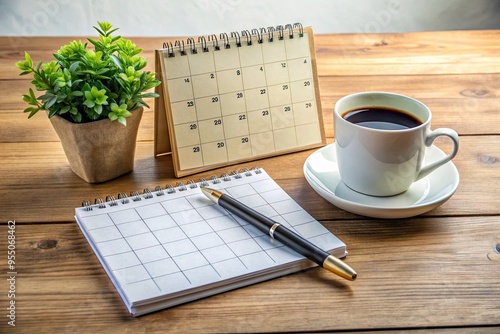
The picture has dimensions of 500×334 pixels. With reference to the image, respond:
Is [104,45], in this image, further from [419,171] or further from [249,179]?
[419,171]

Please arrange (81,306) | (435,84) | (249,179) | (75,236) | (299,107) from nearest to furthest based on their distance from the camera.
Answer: (81,306) < (75,236) < (249,179) < (299,107) < (435,84)

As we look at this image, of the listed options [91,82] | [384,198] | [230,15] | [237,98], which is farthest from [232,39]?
[230,15]

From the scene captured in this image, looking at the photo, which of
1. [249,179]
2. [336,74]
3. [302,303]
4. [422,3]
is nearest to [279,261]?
[302,303]

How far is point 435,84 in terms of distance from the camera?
1308mm

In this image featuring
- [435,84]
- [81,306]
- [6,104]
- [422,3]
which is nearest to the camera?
[81,306]

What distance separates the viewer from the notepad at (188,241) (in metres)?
0.74

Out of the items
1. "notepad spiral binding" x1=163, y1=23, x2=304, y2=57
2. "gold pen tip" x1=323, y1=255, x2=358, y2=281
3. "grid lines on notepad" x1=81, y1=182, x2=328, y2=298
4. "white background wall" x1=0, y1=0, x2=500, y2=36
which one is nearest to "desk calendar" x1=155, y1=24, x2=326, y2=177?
"notepad spiral binding" x1=163, y1=23, x2=304, y2=57

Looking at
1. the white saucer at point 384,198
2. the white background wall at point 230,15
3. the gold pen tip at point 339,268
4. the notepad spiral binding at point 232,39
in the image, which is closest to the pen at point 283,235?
the gold pen tip at point 339,268

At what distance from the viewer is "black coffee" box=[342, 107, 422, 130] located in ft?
3.02

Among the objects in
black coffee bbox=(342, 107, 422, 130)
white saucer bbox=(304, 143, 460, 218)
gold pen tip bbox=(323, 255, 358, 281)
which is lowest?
gold pen tip bbox=(323, 255, 358, 281)

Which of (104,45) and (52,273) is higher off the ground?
(104,45)

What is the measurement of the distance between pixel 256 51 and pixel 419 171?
0.32 m

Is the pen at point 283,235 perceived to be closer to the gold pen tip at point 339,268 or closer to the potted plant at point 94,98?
the gold pen tip at point 339,268

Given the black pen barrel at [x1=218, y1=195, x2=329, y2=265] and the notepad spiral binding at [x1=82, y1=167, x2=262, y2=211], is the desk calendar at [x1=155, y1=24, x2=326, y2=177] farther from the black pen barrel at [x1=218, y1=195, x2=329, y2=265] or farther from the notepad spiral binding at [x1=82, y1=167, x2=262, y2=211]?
the black pen barrel at [x1=218, y1=195, x2=329, y2=265]
